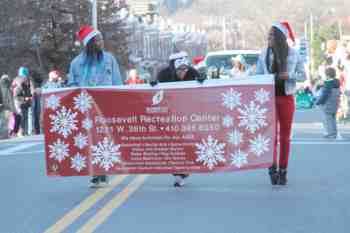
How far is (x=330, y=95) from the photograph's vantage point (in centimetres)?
1811

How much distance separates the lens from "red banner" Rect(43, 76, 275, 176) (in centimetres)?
974

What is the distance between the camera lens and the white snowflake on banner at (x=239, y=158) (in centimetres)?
976

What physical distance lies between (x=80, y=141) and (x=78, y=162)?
234 millimetres

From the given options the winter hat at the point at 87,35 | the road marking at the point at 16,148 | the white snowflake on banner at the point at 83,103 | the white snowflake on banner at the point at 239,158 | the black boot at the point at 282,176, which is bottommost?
the road marking at the point at 16,148

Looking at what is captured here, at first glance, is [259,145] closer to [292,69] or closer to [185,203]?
[292,69]

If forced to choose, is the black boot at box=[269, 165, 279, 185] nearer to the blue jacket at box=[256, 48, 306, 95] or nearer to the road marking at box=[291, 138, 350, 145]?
the blue jacket at box=[256, 48, 306, 95]

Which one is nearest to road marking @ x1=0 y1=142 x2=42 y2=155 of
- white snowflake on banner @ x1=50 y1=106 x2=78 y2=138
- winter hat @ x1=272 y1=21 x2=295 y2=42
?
white snowflake on banner @ x1=50 y1=106 x2=78 y2=138

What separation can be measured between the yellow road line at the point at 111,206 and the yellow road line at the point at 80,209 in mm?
166

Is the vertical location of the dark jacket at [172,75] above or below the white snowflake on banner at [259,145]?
above

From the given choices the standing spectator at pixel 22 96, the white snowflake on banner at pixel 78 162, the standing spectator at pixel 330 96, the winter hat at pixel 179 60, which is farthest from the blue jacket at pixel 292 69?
the standing spectator at pixel 22 96

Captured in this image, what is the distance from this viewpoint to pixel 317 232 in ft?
25.1

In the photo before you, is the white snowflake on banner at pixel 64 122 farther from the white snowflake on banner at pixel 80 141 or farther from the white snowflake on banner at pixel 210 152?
the white snowflake on banner at pixel 210 152

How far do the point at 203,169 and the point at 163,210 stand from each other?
3.82 ft

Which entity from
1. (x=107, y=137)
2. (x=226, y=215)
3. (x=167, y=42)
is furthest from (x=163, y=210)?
(x=167, y=42)
